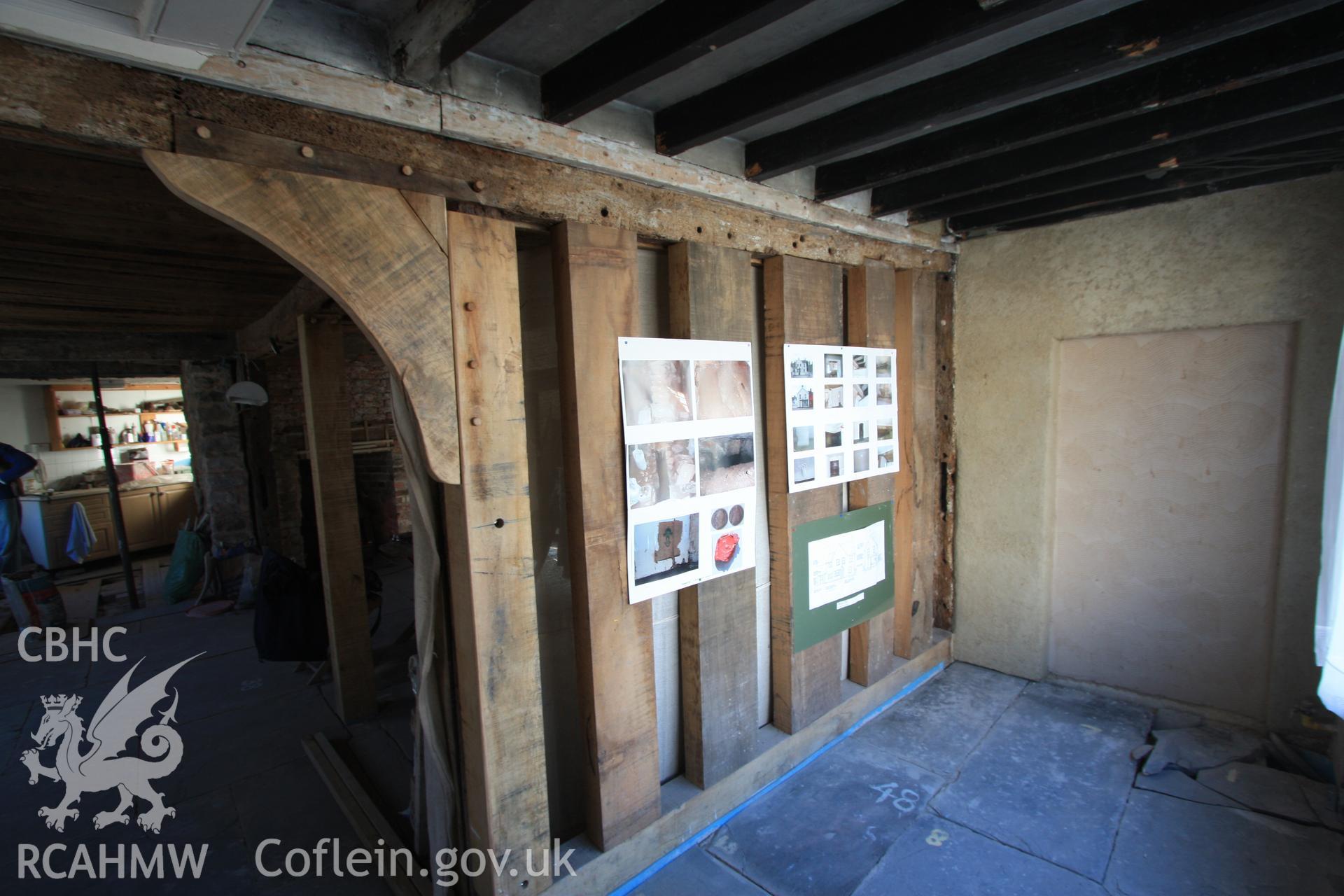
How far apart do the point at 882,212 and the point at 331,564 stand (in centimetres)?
354

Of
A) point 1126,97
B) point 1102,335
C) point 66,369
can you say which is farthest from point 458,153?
point 66,369

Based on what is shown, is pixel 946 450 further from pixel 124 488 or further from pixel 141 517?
pixel 124 488

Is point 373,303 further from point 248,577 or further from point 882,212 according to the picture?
point 248,577

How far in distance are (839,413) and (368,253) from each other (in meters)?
2.11

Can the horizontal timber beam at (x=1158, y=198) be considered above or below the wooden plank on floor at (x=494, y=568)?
above

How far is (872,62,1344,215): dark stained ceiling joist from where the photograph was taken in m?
1.85

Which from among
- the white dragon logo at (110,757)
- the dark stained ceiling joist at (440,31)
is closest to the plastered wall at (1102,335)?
the dark stained ceiling joist at (440,31)

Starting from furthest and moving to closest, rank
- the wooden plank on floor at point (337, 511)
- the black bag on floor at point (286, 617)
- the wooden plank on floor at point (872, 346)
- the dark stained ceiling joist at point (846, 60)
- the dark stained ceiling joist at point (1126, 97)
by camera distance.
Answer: the black bag on floor at point (286, 617)
the wooden plank on floor at point (337, 511)
the wooden plank on floor at point (872, 346)
the dark stained ceiling joist at point (1126, 97)
the dark stained ceiling joist at point (846, 60)

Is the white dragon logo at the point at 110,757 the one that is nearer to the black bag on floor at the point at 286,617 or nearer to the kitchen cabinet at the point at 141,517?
the black bag on floor at the point at 286,617

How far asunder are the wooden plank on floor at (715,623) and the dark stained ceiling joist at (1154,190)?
5.56 ft

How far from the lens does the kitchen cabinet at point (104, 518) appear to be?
717cm

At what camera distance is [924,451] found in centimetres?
350

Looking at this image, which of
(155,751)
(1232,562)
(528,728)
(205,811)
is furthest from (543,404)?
(1232,562)

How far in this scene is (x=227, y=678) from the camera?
13.4ft
